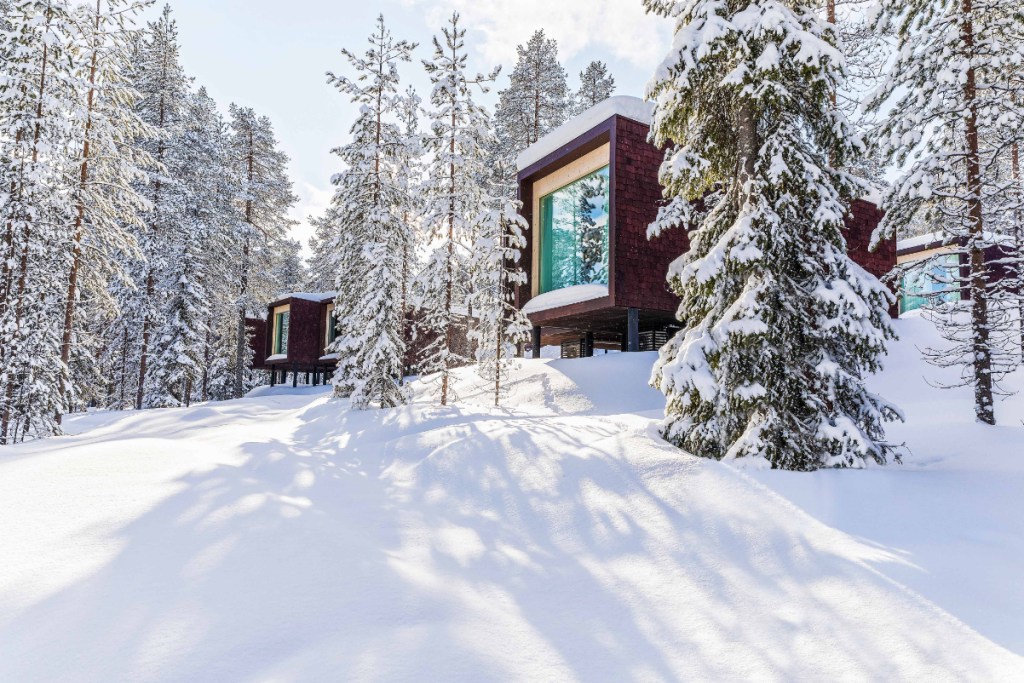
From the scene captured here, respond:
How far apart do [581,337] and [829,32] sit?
11.6 metres

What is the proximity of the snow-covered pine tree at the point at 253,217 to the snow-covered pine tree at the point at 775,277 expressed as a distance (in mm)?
26369

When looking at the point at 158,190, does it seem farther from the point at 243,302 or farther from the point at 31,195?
the point at 31,195

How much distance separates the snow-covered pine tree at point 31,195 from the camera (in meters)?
9.83

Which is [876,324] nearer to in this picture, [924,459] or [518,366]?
[924,459]

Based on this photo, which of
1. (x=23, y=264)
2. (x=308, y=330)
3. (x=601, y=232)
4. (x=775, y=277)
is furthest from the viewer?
(x=308, y=330)

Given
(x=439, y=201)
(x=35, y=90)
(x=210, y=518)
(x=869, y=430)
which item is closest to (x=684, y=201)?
(x=869, y=430)

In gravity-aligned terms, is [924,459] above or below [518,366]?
below

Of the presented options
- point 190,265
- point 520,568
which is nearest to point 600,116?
point 520,568

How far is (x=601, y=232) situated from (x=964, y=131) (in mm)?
6452

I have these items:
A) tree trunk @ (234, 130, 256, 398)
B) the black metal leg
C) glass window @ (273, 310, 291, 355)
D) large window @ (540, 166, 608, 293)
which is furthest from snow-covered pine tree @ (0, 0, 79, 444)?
glass window @ (273, 310, 291, 355)

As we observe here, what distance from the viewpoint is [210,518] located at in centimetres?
439

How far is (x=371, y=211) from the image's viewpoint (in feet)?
50.2

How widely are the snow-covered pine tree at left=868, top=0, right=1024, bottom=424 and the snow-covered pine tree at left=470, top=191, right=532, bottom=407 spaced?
6.66 meters

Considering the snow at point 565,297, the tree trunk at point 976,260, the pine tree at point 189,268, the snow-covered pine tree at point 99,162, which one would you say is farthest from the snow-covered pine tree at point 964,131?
the pine tree at point 189,268
